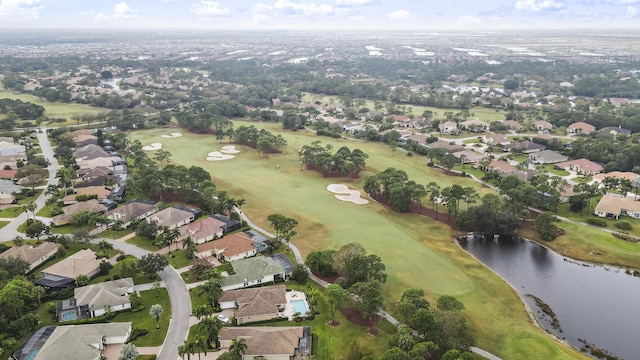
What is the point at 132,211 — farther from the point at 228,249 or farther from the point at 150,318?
the point at 150,318

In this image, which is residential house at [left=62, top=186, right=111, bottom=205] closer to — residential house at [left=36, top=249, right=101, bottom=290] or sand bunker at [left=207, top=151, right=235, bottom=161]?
residential house at [left=36, top=249, right=101, bottom=290]

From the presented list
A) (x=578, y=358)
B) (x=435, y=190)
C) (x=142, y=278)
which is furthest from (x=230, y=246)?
(x=578, y=358)

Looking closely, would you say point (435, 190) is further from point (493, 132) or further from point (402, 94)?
point (402, 94)

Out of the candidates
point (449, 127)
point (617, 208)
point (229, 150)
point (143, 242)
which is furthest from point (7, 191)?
point (449, 127)

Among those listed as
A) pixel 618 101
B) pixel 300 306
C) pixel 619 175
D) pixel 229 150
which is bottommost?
pixel 300 306

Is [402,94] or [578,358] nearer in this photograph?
[578,358]

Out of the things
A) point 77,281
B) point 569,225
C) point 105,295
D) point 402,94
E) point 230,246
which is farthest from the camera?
point 402,94

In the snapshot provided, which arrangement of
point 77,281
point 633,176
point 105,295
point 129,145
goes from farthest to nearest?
point 129,145 < point 633,176 < point 77,281 < point 105,295
